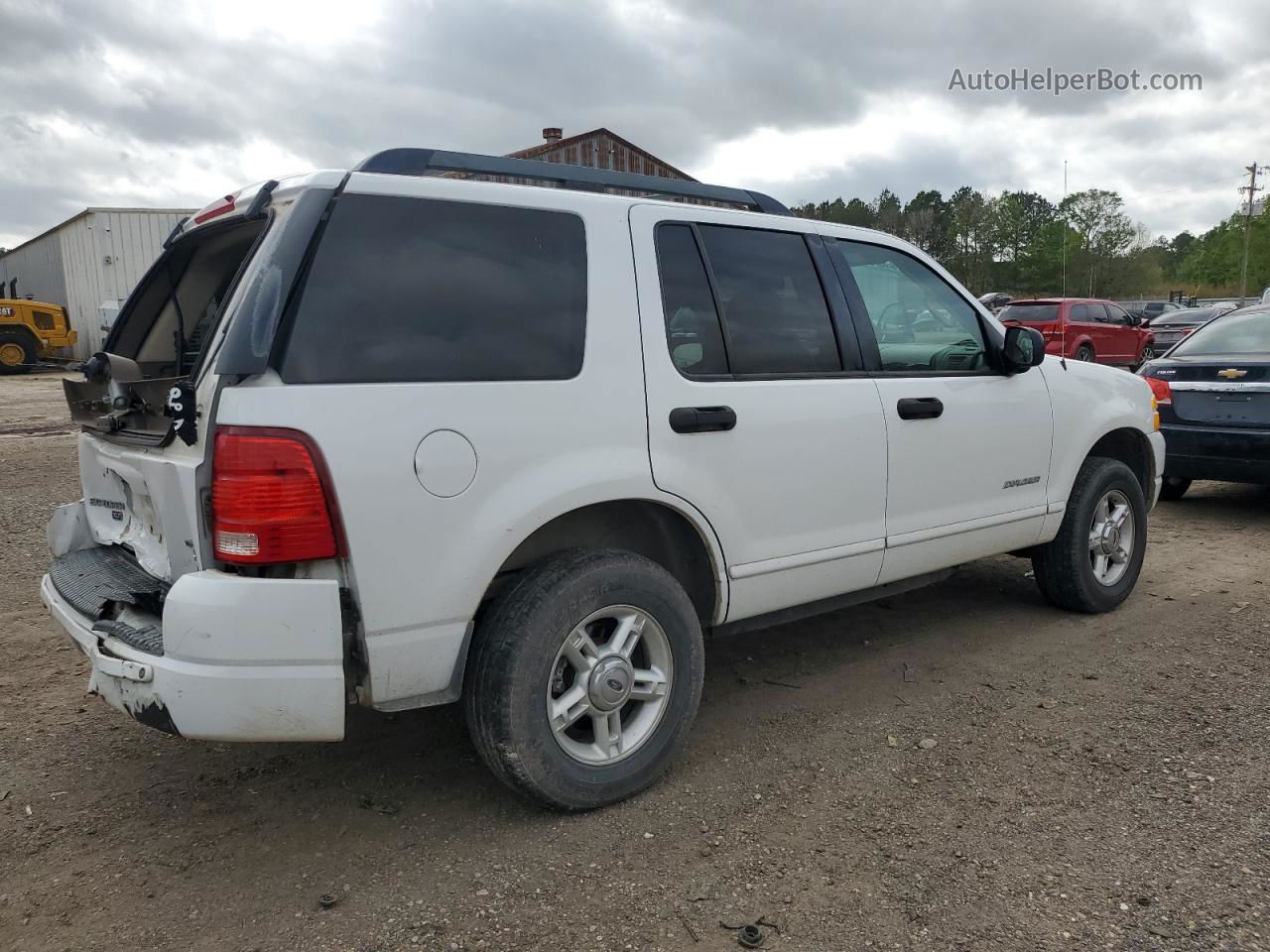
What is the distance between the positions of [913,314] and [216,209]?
2.72 m

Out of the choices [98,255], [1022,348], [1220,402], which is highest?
[98,255]

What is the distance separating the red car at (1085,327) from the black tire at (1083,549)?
52.6 ft

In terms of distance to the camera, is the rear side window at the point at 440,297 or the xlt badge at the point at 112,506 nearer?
the rear side window at the point at 440,297

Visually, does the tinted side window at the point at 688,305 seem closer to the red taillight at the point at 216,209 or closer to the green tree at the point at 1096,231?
the red taillight at the point at 216,209

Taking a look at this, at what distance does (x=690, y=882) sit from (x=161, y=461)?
1864 mm

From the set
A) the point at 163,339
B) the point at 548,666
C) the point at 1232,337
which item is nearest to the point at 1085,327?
the point at 1232,337

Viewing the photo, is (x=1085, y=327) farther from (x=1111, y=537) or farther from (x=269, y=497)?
(x=269, y=497)

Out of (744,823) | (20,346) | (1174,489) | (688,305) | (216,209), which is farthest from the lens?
(20,346)

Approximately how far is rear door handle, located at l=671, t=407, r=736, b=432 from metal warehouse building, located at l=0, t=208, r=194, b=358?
84.8 feet

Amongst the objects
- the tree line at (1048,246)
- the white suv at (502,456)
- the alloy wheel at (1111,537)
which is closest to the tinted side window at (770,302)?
the white suv at (502,456)

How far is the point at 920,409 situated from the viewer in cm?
377

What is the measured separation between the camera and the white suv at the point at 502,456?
2.41 m

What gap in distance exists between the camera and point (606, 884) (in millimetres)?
2590

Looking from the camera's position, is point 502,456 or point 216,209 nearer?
point 502,456
